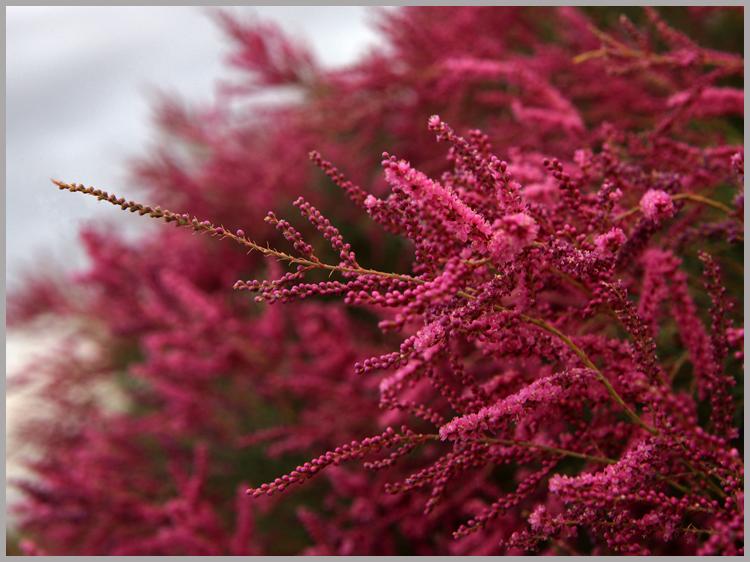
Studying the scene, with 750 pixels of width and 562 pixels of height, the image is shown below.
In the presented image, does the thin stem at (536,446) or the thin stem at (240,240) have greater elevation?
the thin stem at (240,240)

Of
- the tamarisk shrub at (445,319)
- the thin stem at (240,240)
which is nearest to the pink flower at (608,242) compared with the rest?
the tamarisk shrub at (445,319)

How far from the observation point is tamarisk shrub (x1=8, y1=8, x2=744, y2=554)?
0.79 metres

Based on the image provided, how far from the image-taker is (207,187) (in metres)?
2.65

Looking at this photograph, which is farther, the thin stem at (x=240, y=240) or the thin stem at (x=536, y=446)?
the thin stem at (x=536, y=446)

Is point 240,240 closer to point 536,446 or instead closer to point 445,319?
point 445,319

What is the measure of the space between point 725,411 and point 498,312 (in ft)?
1.14

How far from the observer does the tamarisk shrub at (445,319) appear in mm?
787

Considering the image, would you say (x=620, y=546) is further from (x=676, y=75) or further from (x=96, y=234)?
(x=96, y=234)

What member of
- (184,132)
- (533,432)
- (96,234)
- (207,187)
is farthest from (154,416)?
(533,432)

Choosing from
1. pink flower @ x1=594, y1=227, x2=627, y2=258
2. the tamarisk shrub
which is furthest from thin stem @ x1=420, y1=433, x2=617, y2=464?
pink flower @ x1=594, y1=227, x2=627, y2=258

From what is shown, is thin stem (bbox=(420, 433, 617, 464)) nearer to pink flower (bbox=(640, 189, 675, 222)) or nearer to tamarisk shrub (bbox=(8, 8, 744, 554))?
tamarisk shrub (bbox=(8, 8, 744, 554))

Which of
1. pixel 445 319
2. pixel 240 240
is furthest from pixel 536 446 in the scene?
pixel 240 240

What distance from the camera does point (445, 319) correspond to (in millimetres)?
749

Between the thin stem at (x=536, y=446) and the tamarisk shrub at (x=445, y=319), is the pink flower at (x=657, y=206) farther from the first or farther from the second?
the thin stem at (x=536, y=446)
